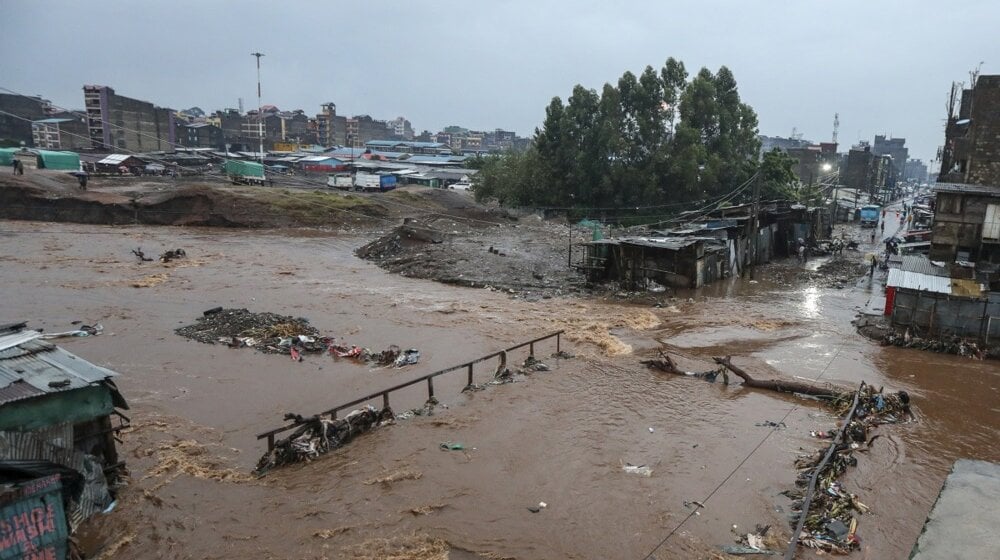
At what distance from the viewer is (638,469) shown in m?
11.3

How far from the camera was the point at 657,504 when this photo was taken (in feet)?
33.1

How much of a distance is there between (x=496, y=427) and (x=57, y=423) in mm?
7847

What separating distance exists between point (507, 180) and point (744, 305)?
101ft

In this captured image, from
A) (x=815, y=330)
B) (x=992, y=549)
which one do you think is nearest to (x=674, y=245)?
(x=815, y=330)

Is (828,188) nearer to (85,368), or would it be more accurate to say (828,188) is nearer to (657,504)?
(657,504)

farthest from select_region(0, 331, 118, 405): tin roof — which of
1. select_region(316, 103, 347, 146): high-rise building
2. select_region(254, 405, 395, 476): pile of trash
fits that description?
select_region(316, 103, 347, 146): high-rise building

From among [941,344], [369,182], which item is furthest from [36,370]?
[369,182]

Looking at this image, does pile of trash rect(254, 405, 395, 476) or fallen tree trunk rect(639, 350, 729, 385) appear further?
fallen tree trunk rect(639, 350, 729, 385)

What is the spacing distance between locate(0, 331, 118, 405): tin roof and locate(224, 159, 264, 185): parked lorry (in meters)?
46.8

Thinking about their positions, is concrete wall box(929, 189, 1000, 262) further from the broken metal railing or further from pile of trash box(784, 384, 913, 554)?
the broken metal railing

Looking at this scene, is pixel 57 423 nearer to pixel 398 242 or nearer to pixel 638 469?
pixel 638 469

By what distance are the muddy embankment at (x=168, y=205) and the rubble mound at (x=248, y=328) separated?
83.3ft

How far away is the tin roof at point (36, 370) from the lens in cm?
825

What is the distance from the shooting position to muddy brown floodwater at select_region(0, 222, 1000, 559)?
9297 millimetres
